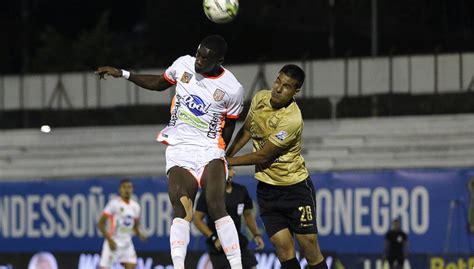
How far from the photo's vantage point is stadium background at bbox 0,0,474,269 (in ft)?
66.8

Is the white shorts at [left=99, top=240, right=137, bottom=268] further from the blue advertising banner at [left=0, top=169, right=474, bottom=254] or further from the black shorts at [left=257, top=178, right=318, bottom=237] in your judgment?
the black shorts at [left=257, top=178, right=318, bottom=237]

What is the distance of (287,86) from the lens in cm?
1149

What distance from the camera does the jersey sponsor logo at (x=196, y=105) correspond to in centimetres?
1119

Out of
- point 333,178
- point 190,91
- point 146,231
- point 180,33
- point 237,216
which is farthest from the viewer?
point 180,33

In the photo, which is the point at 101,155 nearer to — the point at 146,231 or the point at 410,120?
the point at 146,231

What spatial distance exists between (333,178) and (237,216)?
20.1ft

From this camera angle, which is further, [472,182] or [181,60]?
[472,182]

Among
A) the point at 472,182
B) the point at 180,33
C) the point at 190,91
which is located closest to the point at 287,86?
the point at 190,91

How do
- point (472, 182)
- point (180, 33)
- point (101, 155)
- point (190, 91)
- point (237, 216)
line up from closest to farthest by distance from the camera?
1. point (190, 91)
2. point (237, 216)
3. point (472, 182)
4. point (101, 155)
5. point (180, 33)

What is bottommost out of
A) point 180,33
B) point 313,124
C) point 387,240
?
point 387,240

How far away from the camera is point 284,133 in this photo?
11500 millimetres

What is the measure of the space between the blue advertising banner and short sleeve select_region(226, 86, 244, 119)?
355 inches

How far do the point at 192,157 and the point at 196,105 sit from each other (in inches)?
19.3

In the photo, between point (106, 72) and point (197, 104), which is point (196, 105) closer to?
point (197, 104)
